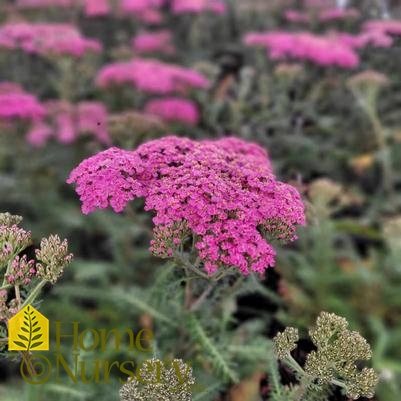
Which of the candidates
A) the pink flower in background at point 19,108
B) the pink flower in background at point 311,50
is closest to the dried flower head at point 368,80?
the pink flower in background at point 311,50

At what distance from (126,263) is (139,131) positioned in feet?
1.94

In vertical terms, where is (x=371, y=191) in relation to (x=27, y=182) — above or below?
below

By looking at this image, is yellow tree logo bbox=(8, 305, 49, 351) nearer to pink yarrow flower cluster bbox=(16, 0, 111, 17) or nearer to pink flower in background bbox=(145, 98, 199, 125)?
pink flower in background bbox=(145, 98, 199, 125)

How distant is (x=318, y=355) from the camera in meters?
0.92

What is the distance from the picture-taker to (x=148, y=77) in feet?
9.52

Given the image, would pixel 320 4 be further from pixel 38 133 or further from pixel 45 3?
pixel 38 133

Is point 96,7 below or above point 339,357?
below

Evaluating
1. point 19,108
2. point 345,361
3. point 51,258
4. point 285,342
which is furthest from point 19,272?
point 19,108

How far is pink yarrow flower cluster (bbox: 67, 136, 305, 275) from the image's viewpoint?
3.23 feet

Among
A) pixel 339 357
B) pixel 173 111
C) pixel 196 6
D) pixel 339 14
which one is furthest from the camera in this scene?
pixel 196 6

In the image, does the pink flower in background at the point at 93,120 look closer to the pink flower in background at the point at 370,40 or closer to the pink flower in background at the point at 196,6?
the pink flower in background at the point at 370,40

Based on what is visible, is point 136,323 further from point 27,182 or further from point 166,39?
point 166,39

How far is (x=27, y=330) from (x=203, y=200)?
387 millimetres

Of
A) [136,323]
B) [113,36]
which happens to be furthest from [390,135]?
[113,36]
